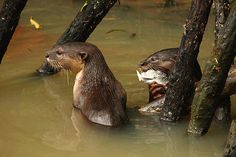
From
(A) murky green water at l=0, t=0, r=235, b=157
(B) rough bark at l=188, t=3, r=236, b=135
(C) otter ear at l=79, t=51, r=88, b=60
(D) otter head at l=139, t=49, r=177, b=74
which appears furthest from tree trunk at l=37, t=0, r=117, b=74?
(B) rough bark at l=188, t=3, r=236, b=135

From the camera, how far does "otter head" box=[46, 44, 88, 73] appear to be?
5109 mm

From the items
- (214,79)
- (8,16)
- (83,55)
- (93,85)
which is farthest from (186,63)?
(8,16)

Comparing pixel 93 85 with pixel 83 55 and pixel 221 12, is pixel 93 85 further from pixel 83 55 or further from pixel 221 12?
pixel 221 12

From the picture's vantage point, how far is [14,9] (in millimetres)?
5254

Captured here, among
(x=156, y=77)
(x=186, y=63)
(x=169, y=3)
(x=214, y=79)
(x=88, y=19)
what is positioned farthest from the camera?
(x=169, y=3)

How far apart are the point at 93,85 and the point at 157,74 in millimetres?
555

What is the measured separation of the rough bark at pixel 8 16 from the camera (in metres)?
5.24

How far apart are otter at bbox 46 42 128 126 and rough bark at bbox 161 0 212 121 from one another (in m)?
0.40

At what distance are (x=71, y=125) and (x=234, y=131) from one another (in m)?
1.51

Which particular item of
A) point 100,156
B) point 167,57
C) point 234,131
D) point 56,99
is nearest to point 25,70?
point 56,99

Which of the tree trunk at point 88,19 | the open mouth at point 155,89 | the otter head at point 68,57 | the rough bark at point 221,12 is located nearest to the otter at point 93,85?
the otter head at point 68,57

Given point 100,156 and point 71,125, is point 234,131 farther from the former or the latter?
point 71,125

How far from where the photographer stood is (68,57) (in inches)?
203

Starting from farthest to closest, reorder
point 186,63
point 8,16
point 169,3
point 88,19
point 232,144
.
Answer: point 169,3
point 88,19
point 8,16
point 186,63
point 232,144
